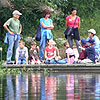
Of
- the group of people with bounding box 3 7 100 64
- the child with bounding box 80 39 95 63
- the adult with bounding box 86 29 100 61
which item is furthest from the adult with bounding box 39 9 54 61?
the child with bounding box 80 39 95 63

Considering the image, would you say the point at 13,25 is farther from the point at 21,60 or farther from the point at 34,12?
the point at 34,12

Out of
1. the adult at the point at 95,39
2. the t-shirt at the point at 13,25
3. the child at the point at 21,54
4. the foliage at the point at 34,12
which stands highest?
the foliage at the point at 34,12

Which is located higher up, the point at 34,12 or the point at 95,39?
the point at 34,12

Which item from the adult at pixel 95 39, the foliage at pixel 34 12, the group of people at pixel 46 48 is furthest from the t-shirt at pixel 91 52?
the foliage at pixel 34 12

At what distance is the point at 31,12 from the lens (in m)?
25.8

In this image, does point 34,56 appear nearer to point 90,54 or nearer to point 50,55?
point 50,55

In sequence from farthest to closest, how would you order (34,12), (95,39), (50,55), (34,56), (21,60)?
(34,12) → (34,56) → (95,39) → (21,60) → (50,55)

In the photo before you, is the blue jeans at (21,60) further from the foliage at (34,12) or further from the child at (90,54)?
the foliage at (34,12)

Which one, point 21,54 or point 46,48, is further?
point 46,48

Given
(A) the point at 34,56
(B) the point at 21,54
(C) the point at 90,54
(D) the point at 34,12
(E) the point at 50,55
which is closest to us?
(C) the point at 90,54

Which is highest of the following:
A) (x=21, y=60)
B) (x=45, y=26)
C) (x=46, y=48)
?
(x=45, y=26)

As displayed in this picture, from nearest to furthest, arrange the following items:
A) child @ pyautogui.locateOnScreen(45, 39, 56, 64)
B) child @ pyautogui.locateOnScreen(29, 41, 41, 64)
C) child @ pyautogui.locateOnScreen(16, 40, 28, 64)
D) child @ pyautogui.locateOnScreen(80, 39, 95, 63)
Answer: child @ pyautogui.locateOnScreen(80, 39, 95, 63) < child @ pyautogui.locateOnScreen(16, 40, 28, 64) < child @ pyautogui.locateOnScreen(45, 39, 56, 64) < child @ pyautogui.locateOnScreen(29, 41, 41, 64)

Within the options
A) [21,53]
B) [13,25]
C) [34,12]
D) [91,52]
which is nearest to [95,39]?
[91,52]

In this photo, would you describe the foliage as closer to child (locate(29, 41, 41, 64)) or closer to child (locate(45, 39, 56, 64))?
child (locate(29, 41, 41, 64))
